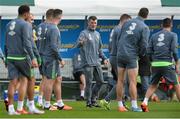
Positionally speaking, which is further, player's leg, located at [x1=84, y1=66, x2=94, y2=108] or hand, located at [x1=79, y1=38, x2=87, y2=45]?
hand, located at [x1=79, y1=38, x2=87, y2=45]

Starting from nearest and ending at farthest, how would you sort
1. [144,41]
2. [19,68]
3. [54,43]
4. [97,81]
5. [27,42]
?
[27,42] < [19,68] < [144,41] < [54,43] < [97,81]

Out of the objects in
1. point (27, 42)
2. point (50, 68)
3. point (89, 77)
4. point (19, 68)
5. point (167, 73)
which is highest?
point (27, 42)

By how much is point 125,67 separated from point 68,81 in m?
7.41

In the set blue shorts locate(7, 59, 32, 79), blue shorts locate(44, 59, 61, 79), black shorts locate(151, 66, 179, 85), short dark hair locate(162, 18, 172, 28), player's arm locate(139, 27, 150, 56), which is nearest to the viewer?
blue shorts locate(7, 59, 32, 79)

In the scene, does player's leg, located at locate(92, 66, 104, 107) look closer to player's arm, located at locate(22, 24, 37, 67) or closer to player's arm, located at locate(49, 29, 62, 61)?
player's arm, located at locate(49, 29, 62, 61)

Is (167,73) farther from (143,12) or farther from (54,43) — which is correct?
(54,43)

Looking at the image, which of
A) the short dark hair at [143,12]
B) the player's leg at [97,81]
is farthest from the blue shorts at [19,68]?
the player's leg at [97,81]

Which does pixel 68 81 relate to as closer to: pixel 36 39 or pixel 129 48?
pixel 36 39

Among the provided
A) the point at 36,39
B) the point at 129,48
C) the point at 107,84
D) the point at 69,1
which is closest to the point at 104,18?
the point at 69,1

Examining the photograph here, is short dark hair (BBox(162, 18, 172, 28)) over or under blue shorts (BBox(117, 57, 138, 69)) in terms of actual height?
over

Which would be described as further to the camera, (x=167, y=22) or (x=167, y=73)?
(x=167, y=73)

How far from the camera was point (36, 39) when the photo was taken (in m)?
15.8

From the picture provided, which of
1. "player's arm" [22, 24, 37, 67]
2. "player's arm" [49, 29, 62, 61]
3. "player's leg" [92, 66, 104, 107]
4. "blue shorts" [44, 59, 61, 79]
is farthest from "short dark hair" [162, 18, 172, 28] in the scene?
"player's arm" [22, 24, 37, 67]

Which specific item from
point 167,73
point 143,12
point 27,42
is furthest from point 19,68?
point 167,73
